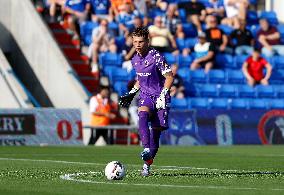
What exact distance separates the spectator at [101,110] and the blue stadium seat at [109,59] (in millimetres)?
1835

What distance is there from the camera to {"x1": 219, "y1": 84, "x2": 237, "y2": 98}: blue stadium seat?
29.2 metres

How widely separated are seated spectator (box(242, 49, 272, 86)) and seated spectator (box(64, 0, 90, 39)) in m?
4.86

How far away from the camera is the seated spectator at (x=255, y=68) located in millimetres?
29072

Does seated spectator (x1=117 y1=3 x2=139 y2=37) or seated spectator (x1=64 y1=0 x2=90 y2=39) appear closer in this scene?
seated spectator (x1=64 y1=0 x2=90 y2=39)

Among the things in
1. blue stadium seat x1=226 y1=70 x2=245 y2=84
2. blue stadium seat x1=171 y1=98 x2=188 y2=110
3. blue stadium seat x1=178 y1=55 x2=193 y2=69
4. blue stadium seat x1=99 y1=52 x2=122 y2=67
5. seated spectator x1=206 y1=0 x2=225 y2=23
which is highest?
seated spectator x1=206 y1=0 x2=225 y2=23

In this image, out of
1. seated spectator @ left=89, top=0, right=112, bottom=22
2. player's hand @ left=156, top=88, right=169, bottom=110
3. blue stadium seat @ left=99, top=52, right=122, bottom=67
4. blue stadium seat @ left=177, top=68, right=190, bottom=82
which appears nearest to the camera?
player's hand @ left=156, top=88, right=169, bottom=110

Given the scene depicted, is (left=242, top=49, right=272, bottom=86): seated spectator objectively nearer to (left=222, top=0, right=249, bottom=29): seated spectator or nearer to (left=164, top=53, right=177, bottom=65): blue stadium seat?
(left=164, top=53, right=177, bottom=65): blue stadium seat

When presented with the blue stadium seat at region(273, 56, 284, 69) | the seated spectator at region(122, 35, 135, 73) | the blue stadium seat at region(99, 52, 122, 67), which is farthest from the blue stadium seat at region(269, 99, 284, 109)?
the blue stadium seat at region(99, 52, 122, 67)

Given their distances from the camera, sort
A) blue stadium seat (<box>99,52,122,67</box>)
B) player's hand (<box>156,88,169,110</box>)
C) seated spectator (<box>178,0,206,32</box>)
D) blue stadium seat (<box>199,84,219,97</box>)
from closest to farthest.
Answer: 1. player's hand (<box>156,88,169,110</box>)
2. blue stadium seat (<box>99,52,122,67</box>)
3. blue stadium seat (<box>199,84,219,97</box>)
4. seated spectator (<box>178,0,206,32</box>)

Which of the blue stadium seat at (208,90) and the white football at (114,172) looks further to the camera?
the blue stadium seat at (208,90)

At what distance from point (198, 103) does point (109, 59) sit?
9.15ft

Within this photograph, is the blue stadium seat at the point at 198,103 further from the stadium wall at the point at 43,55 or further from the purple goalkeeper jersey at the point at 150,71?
the purple goalkeeper jersey at the point at 150,71

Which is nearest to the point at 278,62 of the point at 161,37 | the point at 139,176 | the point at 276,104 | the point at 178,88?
the point at 276,104

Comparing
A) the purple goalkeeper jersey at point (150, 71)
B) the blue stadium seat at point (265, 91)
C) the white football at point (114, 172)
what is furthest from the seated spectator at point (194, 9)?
the white football at point (114, 172)
